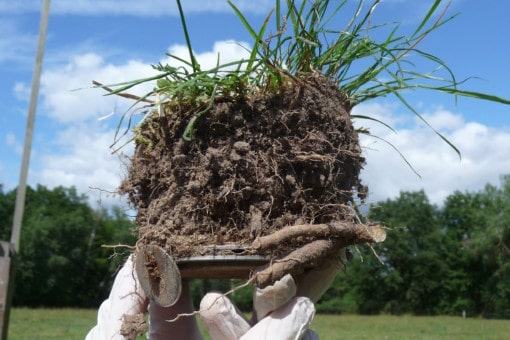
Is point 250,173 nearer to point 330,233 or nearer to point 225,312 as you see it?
point 330,233

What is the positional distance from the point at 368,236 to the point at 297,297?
418 millimetres

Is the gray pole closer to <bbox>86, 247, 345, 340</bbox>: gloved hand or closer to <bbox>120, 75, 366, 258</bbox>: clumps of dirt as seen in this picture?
<bbox>86, 247, 345, 340</bbox>: gloved hand

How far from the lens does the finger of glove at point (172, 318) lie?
3.46 m

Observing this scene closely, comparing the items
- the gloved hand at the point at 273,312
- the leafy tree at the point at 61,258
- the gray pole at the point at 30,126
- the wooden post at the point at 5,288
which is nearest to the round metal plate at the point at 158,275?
the gloved hand at the point at 273,312

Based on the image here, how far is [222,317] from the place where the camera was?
3105 mm

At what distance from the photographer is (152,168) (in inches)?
130

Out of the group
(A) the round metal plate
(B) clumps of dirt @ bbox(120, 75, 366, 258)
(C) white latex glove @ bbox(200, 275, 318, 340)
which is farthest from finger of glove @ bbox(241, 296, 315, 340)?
(A) the round metal plate

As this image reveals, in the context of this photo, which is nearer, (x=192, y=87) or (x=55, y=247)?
(x=192, y=87)

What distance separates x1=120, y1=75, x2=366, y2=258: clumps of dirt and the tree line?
42.6 meters

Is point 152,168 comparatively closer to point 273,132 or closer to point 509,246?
point 273,132

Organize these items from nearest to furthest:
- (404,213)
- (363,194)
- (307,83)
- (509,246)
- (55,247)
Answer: (307,83)
(363,194)
(509,246)
(55,247)
(404,213)

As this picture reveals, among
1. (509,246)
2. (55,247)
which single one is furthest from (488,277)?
(55,247)

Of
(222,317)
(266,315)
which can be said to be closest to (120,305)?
(222,317)

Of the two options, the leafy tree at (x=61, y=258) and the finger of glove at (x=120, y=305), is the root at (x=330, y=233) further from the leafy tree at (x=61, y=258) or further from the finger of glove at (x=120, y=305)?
the leafy tree at (x=61, y=258)
